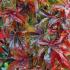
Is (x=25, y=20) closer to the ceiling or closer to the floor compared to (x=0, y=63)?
closer to the ceiling

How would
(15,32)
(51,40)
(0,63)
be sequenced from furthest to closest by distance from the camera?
(0,63) → (15,32) → (51,40)

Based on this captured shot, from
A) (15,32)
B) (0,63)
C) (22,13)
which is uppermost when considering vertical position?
(22,13)

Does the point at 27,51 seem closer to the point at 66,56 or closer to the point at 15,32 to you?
the point at 15,32

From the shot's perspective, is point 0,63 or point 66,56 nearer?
point 66,56

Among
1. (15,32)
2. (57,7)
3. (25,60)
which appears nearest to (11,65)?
(25,60)

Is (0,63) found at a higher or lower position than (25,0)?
lower

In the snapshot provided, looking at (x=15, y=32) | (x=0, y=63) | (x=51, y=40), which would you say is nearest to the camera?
(x=51, y=40)

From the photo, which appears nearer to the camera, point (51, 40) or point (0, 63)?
point (51, 40)

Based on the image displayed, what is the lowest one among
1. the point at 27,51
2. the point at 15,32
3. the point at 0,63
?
the point at 0,63

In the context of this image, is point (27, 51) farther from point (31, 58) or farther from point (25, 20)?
point (25, 20)
